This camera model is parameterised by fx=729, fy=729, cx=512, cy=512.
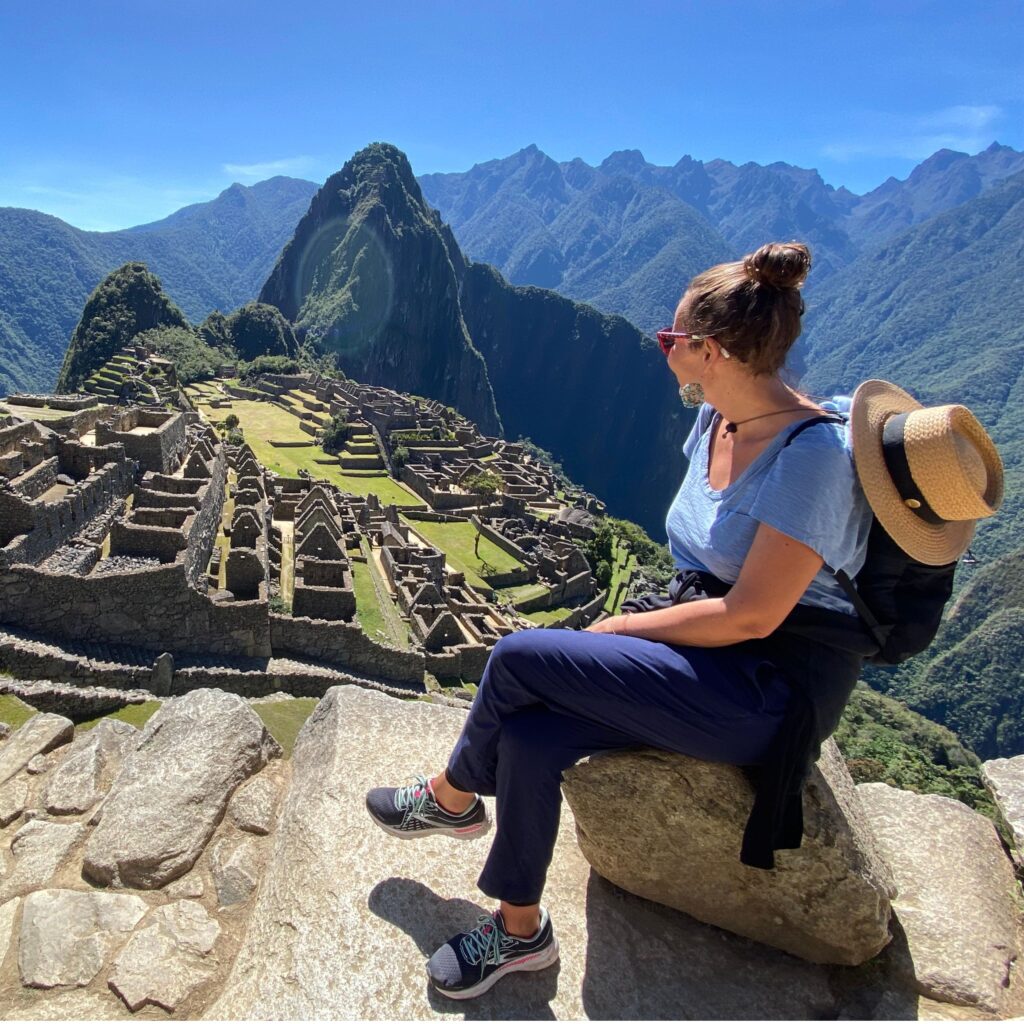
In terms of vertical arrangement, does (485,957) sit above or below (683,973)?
above

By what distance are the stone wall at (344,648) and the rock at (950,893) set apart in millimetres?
12968

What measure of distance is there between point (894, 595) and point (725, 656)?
700mm

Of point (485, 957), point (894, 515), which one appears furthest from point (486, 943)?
point (894, 515)

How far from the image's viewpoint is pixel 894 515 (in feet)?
8.90

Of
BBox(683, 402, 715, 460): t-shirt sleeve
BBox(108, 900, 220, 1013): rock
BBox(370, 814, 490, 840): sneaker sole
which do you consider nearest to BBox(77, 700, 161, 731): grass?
BBox(108, 900, 220, 1013): rock

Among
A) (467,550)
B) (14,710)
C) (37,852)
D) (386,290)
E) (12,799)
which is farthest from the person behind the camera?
(386,290)

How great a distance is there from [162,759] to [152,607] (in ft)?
33.3

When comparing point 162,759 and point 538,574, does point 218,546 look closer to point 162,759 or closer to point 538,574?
point 162,759

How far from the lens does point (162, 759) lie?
4.28m

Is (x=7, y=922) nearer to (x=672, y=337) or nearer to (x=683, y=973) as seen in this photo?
(x=683, y=973)

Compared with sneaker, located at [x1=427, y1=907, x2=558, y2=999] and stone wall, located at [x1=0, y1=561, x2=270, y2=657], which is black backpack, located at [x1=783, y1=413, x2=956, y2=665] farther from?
stone wall, located at [x1=0, y1=561, x2=270, y2=657]

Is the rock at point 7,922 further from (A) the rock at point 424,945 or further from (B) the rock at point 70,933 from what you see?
(A) the rock at point 424,945

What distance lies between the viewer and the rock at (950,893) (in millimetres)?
3182

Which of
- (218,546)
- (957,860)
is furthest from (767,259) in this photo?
→ (218,546)
